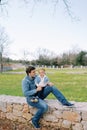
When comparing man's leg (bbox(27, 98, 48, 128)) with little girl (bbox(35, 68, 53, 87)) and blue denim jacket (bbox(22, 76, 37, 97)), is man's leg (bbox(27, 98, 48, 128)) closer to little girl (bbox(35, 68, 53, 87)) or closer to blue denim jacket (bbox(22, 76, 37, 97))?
blue denim jacket (bbox(22, 76, 37, 97))

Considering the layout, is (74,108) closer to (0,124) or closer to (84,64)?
(0,124)

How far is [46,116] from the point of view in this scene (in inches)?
292

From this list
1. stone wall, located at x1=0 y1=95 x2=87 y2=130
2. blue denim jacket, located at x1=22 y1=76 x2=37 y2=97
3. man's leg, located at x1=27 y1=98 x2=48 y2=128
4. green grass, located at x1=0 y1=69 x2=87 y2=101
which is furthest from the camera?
green grass, located at x1=0 y1=69 x2=87 y2=101

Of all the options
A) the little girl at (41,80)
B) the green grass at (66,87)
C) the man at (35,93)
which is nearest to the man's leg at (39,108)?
the man at (35,93)

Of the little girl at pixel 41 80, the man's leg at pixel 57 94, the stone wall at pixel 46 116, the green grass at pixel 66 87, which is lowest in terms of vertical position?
the green grass at pixel 66 87

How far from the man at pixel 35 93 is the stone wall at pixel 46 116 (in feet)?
0.53

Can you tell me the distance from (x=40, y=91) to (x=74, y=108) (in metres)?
0.96

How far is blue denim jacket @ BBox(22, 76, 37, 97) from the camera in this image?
715 cm

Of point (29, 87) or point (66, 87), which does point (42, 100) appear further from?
point (66, 87)

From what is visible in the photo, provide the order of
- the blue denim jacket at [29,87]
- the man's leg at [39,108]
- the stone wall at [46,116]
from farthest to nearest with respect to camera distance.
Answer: the man's leg at [39,108]
the blue denim jacket at [29,87]
the stone wall at [46,116]

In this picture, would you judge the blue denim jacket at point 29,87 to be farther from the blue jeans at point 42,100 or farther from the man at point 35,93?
the blue jeans at point 42,100

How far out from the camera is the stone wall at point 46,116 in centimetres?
687

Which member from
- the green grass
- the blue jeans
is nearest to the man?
the blue jeans

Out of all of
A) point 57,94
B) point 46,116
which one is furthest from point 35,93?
point 46,116
